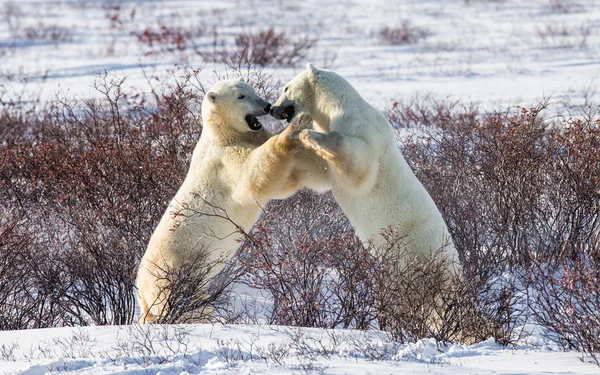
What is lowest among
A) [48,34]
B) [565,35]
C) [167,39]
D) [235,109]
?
[235,109]

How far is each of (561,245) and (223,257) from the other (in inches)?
86.5

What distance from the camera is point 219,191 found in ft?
14.3

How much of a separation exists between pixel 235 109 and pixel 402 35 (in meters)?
12.6

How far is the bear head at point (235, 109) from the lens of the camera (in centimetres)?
442

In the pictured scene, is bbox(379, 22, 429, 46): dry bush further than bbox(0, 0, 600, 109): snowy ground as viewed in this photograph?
Yes

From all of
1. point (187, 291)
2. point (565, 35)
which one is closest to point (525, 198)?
point (187, 291)

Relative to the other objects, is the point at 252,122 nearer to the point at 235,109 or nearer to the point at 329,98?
the point at 235,109

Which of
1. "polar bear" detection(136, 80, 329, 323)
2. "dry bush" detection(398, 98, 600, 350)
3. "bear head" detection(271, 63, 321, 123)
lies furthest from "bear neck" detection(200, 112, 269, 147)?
"dry bush" detection(398, 98, 600, 350)

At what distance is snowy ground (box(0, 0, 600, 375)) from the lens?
3096 millimetres

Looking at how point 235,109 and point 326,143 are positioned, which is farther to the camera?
point 235,109

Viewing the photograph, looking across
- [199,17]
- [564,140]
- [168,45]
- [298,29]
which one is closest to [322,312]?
[564,140]

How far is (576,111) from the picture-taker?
29.7ft

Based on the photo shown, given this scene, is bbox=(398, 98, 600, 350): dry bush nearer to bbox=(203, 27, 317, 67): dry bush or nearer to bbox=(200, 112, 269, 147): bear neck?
bbox=(200, 112, 269, 147): bear neck

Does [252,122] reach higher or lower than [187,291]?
higher
